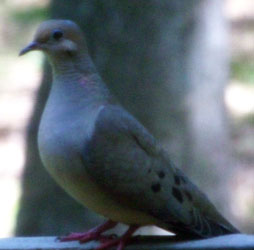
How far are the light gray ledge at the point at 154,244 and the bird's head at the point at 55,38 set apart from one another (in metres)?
0.93

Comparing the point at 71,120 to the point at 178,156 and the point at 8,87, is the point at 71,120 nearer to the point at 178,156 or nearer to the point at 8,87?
the point at 178,156

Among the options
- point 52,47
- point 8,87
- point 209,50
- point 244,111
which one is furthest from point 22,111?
point 52,47

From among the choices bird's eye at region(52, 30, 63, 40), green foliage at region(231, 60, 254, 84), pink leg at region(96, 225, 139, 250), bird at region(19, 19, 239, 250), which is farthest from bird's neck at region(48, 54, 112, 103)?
green foliage at region(231, 60, 254, 84)

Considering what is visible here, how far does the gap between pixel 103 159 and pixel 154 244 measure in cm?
48

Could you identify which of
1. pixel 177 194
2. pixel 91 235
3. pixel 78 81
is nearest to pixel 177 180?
pixel 177 194

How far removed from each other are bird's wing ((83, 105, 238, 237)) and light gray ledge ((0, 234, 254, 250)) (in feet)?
0.40

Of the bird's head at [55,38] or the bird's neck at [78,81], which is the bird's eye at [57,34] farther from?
the bird's neck at [78,81]

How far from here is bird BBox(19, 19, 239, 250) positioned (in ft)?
15.0

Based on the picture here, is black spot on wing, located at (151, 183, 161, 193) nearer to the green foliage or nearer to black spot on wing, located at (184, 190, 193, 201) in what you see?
black spot on wing, located at (184, 190, 193, 201)

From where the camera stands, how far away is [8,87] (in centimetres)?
1252

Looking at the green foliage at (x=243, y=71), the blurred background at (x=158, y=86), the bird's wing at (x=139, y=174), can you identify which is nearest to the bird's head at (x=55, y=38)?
the bird's wing at (x=139, y=174)

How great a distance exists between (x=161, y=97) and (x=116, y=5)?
2.66 feet

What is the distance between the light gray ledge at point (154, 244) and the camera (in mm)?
4414

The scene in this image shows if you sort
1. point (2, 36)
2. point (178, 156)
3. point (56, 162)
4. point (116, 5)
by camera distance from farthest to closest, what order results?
point (2, 36) < point (178, 156) < point (116, 5) < point (56, 162)
